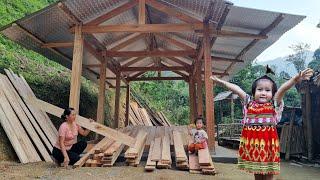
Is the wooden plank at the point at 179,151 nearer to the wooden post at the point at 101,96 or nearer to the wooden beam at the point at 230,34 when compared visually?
the wooden beam at the point at 230,34

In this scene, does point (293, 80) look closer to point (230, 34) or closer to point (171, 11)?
point (230, 34)

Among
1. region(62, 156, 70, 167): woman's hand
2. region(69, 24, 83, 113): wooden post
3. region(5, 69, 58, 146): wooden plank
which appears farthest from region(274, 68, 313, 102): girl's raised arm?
region(5, 69, 58, 146): wooden plank

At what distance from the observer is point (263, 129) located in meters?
3.08

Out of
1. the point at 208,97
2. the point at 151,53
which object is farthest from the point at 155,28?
the point at 151,53

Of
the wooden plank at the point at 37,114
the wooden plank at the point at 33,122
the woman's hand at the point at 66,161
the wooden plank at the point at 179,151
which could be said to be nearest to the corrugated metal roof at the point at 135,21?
the wooden plank at the point at 37,114

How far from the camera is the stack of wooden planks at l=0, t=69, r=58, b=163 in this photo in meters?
6.19

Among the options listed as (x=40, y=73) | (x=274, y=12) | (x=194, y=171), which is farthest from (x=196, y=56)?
→ (x=194, y=171)

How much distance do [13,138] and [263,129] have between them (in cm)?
474

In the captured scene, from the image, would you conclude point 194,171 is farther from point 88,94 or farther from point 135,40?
point 88,94

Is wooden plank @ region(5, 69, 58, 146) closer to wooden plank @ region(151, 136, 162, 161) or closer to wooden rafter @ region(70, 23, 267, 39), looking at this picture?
wooden plank @ region(151, 136, 162, 161)

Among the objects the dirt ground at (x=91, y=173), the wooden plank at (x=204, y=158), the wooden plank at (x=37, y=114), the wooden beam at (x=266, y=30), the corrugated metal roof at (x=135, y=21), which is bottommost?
the dirt ground at (x=91, y=173)

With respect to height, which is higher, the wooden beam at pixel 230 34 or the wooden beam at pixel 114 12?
the wooden beam at pixel 114 12

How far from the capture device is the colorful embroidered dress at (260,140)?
3.04m

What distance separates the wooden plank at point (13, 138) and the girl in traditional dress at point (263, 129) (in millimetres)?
4249
